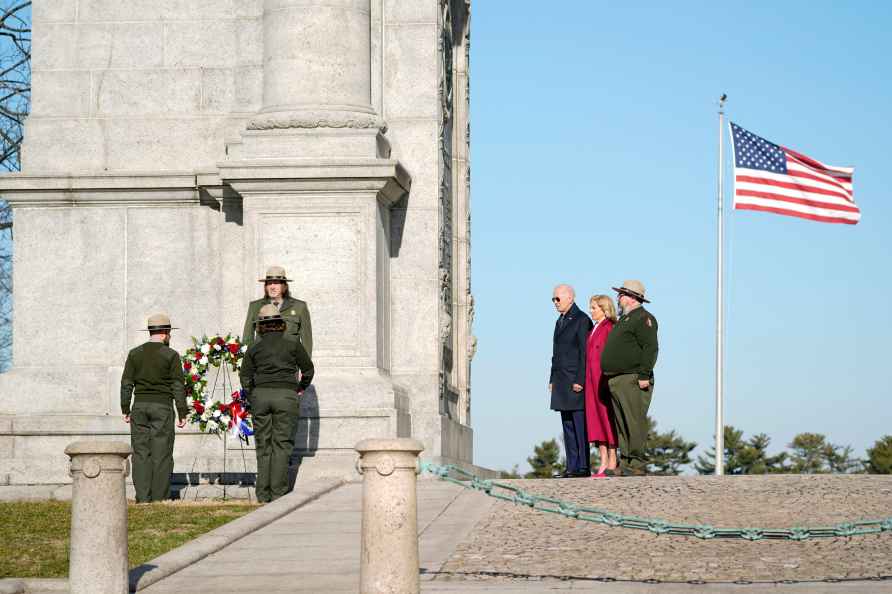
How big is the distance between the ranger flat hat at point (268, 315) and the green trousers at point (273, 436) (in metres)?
0.64

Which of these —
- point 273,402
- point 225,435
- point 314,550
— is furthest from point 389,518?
point 225,435

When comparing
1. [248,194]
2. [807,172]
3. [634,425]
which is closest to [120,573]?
[634,425]

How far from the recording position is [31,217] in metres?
19.3

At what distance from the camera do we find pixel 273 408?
1536 cm

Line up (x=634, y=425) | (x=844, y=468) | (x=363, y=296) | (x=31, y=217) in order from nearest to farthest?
(x=634, y=425), (x=363, y=296), (x=31, y=217), (x=844, y=468)

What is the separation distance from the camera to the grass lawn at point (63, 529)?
11758mm

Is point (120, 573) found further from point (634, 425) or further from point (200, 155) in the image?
point (200, 155)

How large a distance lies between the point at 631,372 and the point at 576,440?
1.09m

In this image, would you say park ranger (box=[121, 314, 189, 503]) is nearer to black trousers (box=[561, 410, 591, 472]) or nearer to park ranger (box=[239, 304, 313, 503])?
park ranger (box=[239, 304, 313, 503])

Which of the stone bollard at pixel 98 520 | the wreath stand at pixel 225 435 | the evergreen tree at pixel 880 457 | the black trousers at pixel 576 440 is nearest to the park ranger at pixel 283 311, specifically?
the wreath stand at pixel 225 435

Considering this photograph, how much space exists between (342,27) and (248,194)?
2074mm

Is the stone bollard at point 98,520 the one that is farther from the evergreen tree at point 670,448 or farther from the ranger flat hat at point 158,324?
the evergreen tree at point 670,448

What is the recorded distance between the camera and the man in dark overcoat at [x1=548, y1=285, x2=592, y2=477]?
17.2 metres

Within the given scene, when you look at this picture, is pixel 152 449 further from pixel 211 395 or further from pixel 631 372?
pixel 631 372
